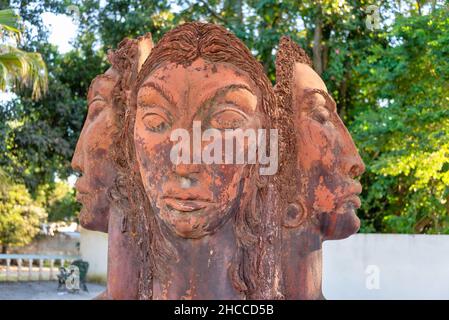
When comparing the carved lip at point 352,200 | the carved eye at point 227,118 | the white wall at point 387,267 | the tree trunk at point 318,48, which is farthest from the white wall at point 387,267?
the carved eye at point 227,118

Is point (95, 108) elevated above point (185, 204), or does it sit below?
above

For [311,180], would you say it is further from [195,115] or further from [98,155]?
[98,155]

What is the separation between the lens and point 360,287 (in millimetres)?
9336

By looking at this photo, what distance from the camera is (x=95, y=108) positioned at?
3.77 meters

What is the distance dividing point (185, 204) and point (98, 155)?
788mm

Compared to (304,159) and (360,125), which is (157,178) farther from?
(360,125)

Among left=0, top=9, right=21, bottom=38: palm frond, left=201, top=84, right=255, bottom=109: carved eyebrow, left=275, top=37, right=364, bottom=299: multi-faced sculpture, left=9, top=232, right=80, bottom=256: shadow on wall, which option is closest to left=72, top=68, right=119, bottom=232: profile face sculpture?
left=201, top=84, right=255, bottom=109: carved eyebrow

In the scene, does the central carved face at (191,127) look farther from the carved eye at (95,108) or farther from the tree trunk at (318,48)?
the tree trunk at (318,48)

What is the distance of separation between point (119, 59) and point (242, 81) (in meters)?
0.89

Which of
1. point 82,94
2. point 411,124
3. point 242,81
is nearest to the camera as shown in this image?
point 242,81

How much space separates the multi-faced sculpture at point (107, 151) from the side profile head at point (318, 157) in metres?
0.85

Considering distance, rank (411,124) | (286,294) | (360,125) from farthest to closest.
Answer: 1. (360,125)
2. (411,124)
3. (286,294)

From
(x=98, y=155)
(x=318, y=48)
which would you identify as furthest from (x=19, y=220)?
(x=98, y=155)
